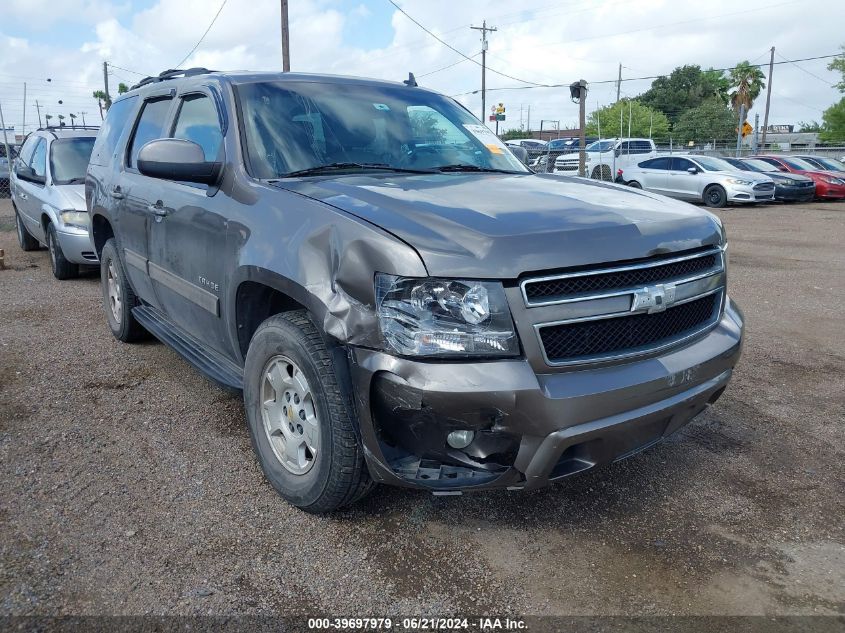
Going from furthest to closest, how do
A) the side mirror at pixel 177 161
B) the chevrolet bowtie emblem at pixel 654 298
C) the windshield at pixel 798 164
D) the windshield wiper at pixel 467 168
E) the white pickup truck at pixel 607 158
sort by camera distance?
the windshield at pixel 798 164, the white pickup truck at pixel 607 158, the windshield wiper at pixel 467 168, the side mirror at pixel 177 161, the chevrolet bowtie emblem at pixel 654 298

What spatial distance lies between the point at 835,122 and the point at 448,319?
227 feet

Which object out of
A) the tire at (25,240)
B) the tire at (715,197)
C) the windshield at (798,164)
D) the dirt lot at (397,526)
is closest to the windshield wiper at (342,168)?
the dirt lot at (397,526)

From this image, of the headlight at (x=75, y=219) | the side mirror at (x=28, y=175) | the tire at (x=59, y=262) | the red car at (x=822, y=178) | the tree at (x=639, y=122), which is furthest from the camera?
the tree at (x=639, y=122)

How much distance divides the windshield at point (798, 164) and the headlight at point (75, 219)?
2298cm

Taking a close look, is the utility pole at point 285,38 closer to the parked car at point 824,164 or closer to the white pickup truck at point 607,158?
the white pickup truck at point 607,158

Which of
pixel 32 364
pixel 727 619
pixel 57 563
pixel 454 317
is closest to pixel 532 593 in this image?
pixel 727 619

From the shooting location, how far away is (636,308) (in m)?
2.54

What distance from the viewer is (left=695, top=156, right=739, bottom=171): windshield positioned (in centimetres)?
2000

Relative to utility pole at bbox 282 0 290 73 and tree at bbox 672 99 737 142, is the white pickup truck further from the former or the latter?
tree at bbox 672 99 737 142

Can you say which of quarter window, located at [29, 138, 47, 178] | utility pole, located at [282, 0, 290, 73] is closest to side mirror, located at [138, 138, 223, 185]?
quarter window, located at [29, 138, 47, 178]

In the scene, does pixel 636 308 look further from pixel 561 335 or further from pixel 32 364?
pixel 32 364

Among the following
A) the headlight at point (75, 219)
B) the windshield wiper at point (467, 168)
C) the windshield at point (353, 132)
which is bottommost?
the headlight at point (75, 219)

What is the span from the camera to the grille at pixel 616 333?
2398 mm

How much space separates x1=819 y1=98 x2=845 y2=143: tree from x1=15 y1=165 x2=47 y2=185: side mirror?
6338 centimetres
